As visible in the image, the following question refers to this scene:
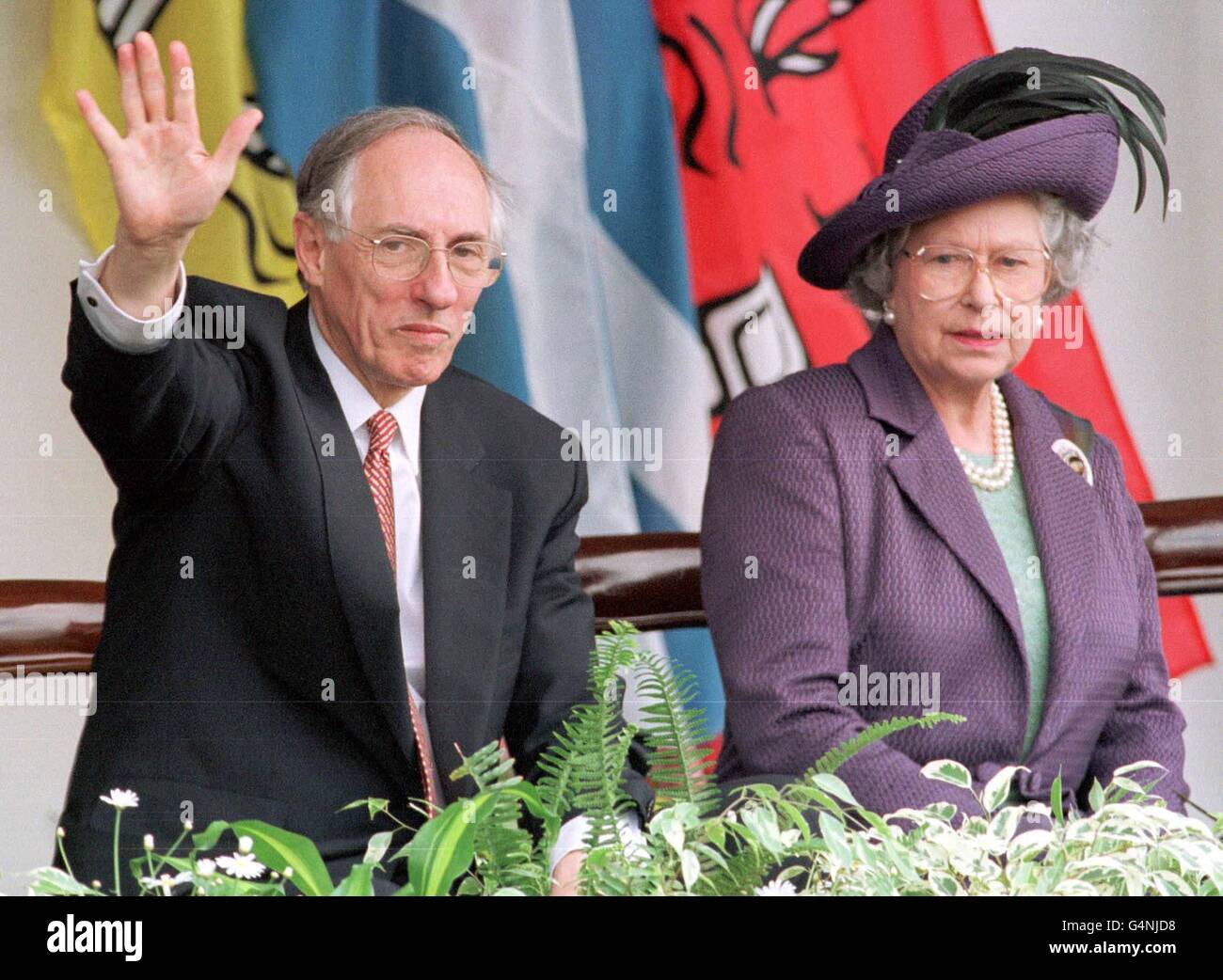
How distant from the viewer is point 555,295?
235 centimetres

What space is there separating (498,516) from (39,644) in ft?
2.16

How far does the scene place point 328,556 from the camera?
2.08 meters

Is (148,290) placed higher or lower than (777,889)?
higher

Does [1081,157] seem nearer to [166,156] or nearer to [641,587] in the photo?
[641,587]

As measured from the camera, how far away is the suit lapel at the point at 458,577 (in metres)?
2.07

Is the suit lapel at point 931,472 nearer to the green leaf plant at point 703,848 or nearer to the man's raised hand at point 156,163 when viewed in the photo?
the green leaf plant at point 703,848

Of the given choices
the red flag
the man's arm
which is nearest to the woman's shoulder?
the red flag

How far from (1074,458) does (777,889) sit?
1082 millimetres

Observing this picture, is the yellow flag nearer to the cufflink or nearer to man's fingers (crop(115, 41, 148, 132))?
man's fingers (crop(115, 41, 148, 132))

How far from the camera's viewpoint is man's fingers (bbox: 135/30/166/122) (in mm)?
1818

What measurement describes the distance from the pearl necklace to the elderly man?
559 mm

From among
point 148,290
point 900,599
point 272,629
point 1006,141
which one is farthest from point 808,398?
point 148,290

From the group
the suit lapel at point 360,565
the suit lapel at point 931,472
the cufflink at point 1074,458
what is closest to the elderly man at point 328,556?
the suit lapel at point 360,565

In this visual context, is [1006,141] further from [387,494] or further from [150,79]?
[150,79]
